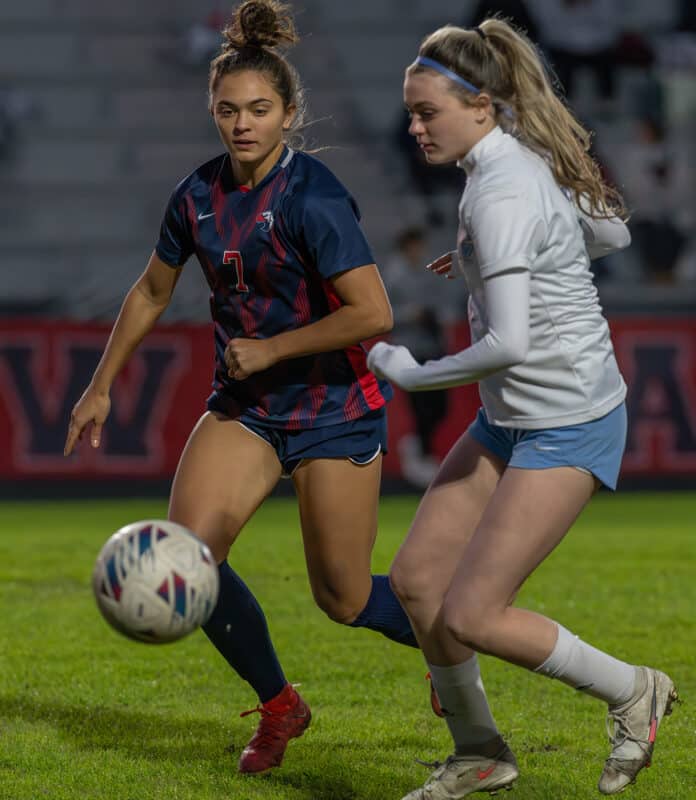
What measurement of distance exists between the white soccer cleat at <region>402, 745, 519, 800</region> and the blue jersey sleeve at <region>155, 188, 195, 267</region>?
186cm

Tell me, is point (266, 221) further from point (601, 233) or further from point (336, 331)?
point (601, 233)

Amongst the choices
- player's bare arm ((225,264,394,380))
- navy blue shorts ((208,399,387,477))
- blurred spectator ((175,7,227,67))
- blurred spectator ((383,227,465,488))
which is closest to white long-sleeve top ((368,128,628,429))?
player's bare arm ((225,264,394,380))

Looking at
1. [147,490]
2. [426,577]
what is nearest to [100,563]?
[426,577]

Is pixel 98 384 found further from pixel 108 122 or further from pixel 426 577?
pixel 108 122

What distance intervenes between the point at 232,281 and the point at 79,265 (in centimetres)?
1317

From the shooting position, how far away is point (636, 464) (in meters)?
14.2

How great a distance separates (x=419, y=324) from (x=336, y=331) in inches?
396

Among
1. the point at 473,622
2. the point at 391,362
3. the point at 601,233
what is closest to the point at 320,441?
the point at 391,362

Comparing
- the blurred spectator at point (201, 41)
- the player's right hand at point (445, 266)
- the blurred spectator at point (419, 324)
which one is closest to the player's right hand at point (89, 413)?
the player's right hand at point (445, 266)

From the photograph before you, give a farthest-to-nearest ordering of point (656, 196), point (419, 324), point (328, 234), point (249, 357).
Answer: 1. point (656, 196)
2. point (419, 324)
3. point (328, 234)
4. point (249, 357)

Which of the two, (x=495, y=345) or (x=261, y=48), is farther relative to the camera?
(x=261, y=48)

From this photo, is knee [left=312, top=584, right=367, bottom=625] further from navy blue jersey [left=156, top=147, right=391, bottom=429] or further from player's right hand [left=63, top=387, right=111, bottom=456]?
player's right hand [left=63, top=387, right=111, bottom=456]

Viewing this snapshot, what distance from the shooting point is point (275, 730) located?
5012 mm

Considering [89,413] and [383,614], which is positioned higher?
[89,413]
